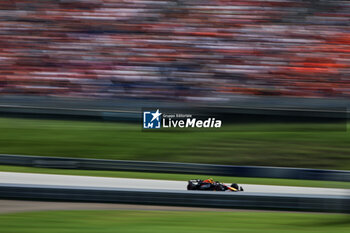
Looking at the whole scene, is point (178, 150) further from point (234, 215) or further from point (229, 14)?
point (229, 14)

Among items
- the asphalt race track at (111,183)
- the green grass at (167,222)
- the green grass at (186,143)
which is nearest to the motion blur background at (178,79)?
the green grass at (186,143)

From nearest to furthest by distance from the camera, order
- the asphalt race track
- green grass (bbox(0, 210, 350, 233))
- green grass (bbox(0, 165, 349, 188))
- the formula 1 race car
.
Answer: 1. green grass (bbox(0, 210, 350, 233))
2. the formula 1 race car
3. the asphalt race track
4. green grass (bbox(0, 165, 349, 188))

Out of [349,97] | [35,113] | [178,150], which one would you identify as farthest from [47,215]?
[349,97]

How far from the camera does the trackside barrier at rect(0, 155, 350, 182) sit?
8.38 metres

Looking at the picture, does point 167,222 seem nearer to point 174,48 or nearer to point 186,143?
point 186,143

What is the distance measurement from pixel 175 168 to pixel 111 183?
118 centimetres

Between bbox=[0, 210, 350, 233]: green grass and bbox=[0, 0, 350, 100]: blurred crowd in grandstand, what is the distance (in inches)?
256

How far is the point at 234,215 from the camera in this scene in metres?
5.22

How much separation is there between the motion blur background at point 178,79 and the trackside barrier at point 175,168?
0.15 metres

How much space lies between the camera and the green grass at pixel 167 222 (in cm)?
442

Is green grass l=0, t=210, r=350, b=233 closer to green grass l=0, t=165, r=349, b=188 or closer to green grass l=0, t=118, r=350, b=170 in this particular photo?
green grass l=0, t=165, r=349, b=188

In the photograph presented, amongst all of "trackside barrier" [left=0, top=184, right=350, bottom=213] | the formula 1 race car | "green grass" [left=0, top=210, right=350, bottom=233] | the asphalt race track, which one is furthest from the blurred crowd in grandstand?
"green grass" [left=0, top=210, right=350, bottom=233]

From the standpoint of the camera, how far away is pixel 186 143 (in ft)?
32.4

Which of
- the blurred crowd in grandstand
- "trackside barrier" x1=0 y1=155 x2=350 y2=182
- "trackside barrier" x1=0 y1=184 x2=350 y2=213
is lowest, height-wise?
"trackside barrier" x1=0 y1=155 x2=350 y2=182
